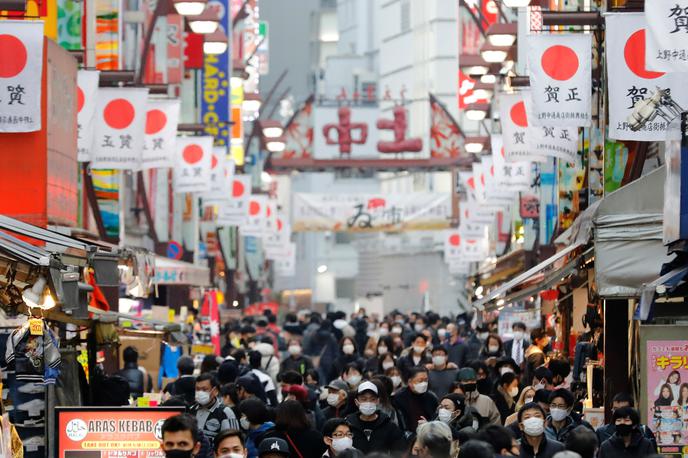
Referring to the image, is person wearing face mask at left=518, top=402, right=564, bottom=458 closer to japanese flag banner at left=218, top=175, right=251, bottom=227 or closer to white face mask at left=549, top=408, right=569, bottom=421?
white face mask at left=549, top=408, right=569, bottom=421

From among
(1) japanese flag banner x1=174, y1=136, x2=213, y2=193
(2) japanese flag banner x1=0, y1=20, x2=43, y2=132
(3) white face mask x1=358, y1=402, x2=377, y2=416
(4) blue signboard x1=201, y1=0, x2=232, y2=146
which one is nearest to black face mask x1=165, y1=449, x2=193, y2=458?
(3) white face mask x1=358, y1=402, x2=377, y2=416

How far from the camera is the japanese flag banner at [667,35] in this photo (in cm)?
1354

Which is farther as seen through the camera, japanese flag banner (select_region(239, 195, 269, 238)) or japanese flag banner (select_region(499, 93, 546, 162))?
japanese flag banner (select_region(239, 195, 269, 238))

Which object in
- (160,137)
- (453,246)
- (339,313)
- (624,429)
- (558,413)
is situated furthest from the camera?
(453,246)

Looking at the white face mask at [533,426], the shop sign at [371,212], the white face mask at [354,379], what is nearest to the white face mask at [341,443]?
the white face mask at [533,426]

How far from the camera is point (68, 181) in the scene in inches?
851

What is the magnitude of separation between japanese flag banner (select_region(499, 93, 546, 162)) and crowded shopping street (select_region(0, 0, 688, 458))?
0.20ft

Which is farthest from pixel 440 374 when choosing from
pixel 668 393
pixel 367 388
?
pixel 668 393

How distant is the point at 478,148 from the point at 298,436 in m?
28.7

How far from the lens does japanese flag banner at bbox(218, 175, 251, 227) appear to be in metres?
46.5

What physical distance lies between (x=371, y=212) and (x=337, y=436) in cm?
4773

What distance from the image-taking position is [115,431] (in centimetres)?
1202

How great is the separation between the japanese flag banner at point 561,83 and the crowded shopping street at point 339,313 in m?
0.03

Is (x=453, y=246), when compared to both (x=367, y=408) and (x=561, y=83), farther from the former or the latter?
(x=367, y=408)
